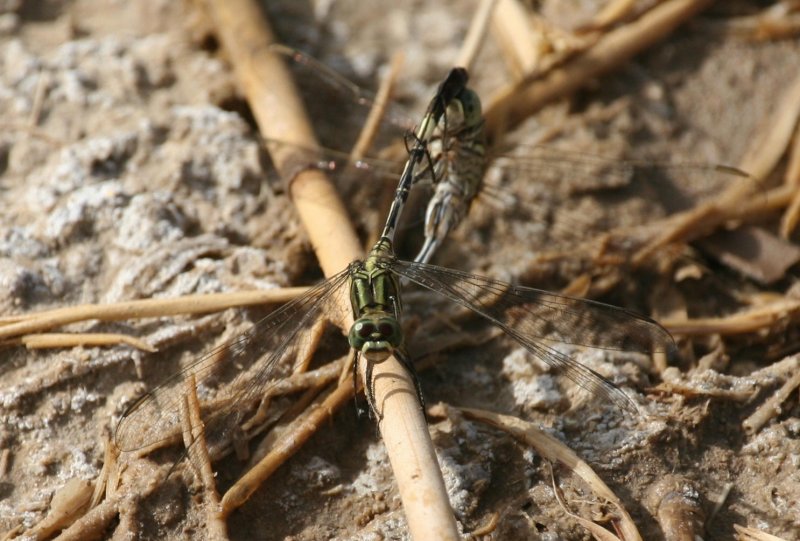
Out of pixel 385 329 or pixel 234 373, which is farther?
pixel 234 373

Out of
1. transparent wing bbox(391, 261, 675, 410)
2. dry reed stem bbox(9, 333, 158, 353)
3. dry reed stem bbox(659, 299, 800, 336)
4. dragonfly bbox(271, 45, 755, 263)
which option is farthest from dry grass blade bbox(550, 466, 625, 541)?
dry reed stem bbox(9, 333, 158, 353)

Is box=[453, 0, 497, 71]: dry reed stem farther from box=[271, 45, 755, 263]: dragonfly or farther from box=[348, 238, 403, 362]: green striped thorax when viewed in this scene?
box=[348, 238, 403, 362]: green striped thorax

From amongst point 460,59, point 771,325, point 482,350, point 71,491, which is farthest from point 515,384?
point 460,59

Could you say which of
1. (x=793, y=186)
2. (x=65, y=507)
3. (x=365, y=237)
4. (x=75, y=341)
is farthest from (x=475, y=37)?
(x=65, y=507)

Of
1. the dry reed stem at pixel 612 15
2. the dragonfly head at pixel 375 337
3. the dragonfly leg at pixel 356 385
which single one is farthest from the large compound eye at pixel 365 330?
the dry reed stem at pixel 612 15

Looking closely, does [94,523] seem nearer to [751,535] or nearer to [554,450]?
[554,450]
